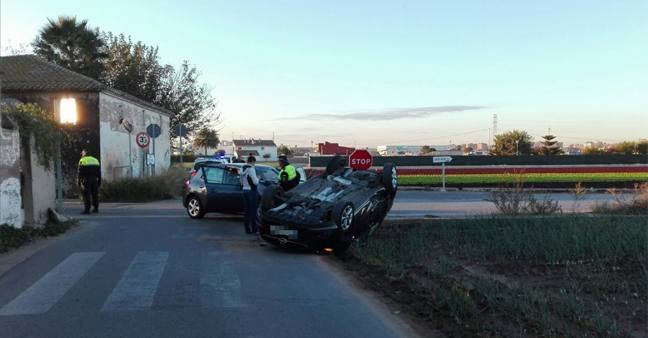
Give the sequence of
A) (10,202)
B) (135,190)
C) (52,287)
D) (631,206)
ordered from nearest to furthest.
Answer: (52,287) → (10,202) → (631,206) → (135,190)

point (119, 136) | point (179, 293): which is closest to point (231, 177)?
point (179, 293)

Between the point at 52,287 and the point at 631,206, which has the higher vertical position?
the point at 631,206

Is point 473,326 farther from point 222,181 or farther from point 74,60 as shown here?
point 74,60

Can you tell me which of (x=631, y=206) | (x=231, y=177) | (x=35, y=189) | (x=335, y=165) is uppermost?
(x=335, y=165)

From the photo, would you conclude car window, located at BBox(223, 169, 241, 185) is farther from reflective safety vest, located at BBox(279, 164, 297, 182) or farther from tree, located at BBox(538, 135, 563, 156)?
tree, located at BBox(538, 135, 563, 156)

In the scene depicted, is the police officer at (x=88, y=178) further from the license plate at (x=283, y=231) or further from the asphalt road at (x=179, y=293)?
the license plate at (x=283, y=231)

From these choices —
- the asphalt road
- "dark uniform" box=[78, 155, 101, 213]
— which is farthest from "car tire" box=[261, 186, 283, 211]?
"dark uniform" box=[78, 155, 101, 213]

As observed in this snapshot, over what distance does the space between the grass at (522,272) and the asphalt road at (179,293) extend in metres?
0.78

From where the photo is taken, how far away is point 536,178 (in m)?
39.1

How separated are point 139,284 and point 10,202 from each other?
5.77m

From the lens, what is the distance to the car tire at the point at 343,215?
10.3 metres

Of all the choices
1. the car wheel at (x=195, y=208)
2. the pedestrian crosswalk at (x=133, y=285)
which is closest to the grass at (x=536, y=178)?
the car wheel at (x=195, y=208)

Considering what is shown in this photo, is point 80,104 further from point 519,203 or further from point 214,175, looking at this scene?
point 519,203

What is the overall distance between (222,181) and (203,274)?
7494mm
